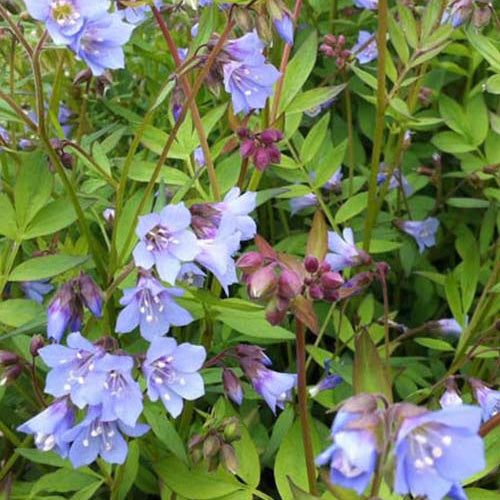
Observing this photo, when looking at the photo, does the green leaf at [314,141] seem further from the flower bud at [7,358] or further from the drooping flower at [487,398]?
the flower bud at [7,358]

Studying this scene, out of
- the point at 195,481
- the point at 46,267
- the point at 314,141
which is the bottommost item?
the point at 195,481

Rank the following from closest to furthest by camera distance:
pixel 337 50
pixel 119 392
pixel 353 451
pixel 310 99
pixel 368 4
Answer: pixel 353 451
pixel 119 392
pixel 310 99
pixel 337 50
pixel 368 4

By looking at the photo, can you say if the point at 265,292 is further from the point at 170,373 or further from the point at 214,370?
the point at 214,370

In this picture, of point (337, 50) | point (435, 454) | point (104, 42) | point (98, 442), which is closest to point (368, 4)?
point (337, 50)

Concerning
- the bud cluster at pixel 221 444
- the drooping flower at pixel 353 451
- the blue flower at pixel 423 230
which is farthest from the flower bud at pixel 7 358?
the blue flower at pixel 423 230

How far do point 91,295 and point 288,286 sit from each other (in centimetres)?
39

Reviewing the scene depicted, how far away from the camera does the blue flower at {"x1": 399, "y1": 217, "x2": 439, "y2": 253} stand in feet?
7.63

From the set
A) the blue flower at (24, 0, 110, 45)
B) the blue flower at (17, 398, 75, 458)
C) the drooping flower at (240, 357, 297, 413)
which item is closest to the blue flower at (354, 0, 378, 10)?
the blue flower at (24, 0, 110, 45)

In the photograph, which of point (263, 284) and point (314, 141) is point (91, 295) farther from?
point (314, 141)

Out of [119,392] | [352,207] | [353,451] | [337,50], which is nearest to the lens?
[353,451]

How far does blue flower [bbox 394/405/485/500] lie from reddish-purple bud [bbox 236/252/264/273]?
364mm

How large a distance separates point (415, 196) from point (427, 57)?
2.52 feet

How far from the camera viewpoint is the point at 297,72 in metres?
1.96

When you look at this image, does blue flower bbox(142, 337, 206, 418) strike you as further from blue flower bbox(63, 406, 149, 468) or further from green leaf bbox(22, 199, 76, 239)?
green leaf bbox(22, 199, 76, 239)
